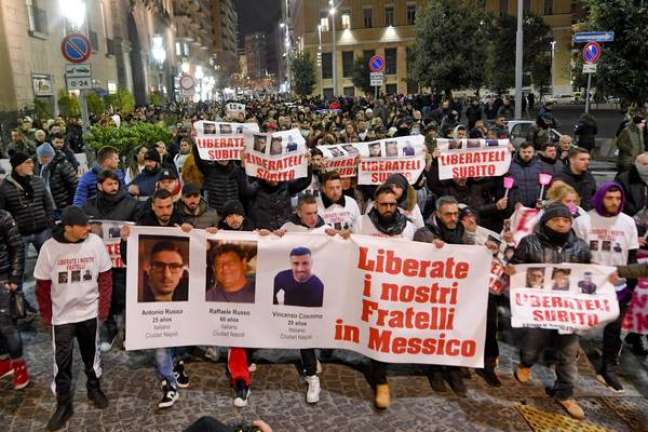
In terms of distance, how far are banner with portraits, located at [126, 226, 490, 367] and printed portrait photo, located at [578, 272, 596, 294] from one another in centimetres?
75

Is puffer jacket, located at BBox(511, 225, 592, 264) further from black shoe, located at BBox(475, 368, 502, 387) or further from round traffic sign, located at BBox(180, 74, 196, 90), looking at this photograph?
round traffic sign, located at BBox(180, 74, 196, 90)

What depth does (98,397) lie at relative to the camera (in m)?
5.07

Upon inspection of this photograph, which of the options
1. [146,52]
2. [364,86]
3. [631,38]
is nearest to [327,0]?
[364,86]

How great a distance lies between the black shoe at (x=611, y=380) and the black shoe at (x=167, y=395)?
385 centimetres

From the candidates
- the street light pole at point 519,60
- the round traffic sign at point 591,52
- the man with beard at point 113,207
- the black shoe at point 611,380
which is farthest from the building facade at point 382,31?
the black shoe at point 611,380

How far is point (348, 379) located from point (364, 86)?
4899 cm

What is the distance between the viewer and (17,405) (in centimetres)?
514

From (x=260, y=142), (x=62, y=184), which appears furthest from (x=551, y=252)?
(x=62, y=184)

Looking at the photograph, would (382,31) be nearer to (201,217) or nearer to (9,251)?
(201,217)

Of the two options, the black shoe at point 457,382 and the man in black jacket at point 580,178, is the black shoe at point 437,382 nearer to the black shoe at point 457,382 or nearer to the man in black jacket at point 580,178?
the black shoe at point 457,382

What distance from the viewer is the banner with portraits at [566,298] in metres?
4.74

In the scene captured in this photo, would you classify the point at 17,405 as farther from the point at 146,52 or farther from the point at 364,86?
the point at 146,52

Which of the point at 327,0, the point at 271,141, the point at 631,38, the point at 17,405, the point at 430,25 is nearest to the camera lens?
the point at 17,405

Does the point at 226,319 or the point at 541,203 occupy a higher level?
the point at 541,203
